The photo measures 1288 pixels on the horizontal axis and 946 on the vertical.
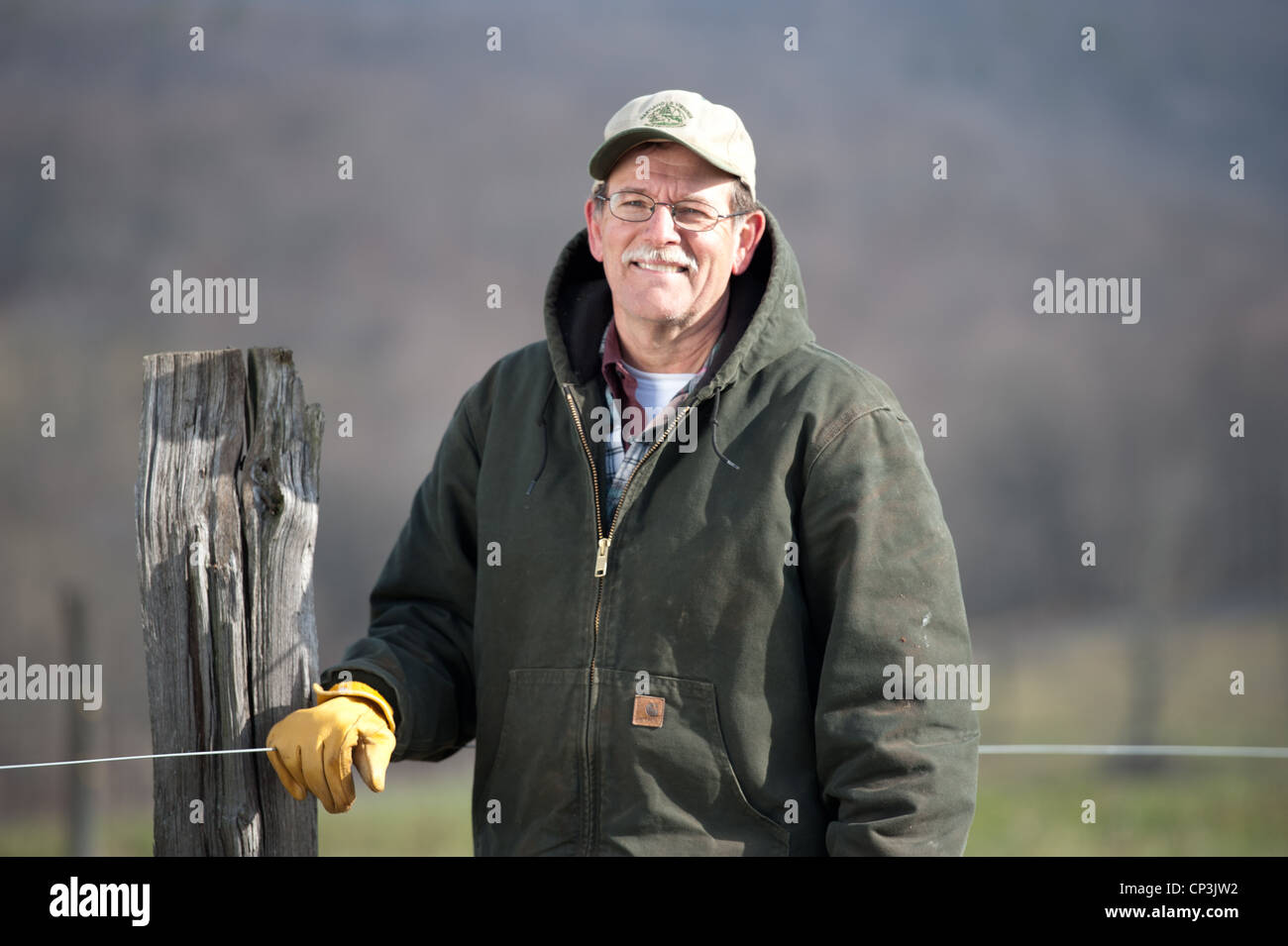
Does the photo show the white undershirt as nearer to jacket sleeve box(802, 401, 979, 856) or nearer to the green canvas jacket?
the green canvas jacket

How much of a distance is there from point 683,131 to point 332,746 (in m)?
1.19

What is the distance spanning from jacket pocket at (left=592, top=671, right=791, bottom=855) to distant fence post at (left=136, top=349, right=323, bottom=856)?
57 cm

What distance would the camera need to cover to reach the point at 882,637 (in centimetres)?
205

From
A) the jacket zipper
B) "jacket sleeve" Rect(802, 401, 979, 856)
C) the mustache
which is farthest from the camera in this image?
the mustache

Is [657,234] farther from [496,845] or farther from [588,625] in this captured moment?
[496,845]

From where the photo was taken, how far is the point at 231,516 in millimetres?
2168

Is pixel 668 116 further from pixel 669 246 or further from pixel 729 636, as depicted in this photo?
pixel 729 636

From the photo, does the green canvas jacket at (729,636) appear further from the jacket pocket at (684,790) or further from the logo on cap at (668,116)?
the logo on cap at (668,116)

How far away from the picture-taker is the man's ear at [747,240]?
238 cm

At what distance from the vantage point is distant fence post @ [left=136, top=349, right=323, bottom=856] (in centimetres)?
216

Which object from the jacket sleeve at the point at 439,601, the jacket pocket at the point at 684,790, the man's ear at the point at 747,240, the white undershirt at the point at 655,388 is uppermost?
the man's ear at the point at 747,240

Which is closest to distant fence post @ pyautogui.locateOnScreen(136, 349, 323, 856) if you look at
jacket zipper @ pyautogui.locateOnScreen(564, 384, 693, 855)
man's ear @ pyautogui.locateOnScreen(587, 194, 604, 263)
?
jacket zipper @ pyautogui.locateOnScreen(564, 384, 693, 855)

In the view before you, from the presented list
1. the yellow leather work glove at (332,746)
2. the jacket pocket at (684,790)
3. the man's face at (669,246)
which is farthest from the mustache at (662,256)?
the yellow leather work glove at (332,746)
